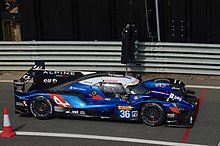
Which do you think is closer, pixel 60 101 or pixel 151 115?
pixel 151 115

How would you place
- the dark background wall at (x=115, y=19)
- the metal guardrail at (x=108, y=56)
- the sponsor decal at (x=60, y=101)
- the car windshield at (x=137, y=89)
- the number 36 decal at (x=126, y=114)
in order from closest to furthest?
the number 36 decal at (x=126, y=114)
the car windshield at (x=137, y=89)
the sponsor decal at (x=60, y=101)
the metal guardrail at (x=108, y=56)
the dark background wall at (x=115, y=19)

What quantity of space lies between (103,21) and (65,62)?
2.37m

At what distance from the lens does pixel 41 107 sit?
10.1 metres

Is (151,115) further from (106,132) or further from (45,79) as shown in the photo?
(45,79)

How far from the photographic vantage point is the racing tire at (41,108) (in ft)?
32.9

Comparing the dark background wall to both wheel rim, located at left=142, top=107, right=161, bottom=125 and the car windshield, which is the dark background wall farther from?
wheel rim, located at left=142, top=107, right=161, bottom=125

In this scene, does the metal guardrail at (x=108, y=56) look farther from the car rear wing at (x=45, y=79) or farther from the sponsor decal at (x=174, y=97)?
the sponsor decal at (x=174, y=97)

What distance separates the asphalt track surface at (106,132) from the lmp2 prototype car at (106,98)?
197mm

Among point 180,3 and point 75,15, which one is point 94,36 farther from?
point 180,3

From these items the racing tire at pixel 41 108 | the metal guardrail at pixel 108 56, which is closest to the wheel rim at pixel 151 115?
the racing tire at pixel 41 108

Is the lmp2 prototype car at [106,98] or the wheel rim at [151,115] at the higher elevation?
the lmp2 prototype car at [106,98]

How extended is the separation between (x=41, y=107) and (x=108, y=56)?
4.07 metres

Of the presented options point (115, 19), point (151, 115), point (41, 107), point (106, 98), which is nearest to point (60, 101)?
point (41, 107)

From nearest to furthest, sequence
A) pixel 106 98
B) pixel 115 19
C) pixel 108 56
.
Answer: pixel 106 98
pixel 108 56
pixel 115 19
